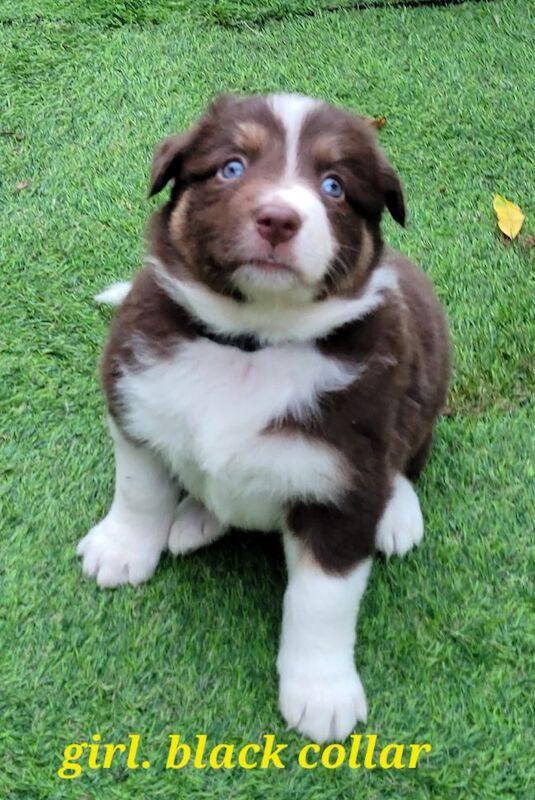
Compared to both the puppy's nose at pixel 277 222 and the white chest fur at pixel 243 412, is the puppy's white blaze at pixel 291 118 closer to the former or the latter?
the puppy's nose at pixel 277 222

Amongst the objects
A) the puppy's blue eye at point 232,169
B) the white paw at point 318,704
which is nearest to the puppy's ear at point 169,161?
the puppy's blue eye at point 232,169

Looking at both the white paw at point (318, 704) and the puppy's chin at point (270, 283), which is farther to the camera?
the white paw at point (318, 704)

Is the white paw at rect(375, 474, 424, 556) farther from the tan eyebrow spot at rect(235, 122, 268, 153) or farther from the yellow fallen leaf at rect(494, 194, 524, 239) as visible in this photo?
the yellow fallen leaf at rect(494, 194, 524, 239)

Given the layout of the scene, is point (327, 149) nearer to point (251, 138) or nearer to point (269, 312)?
point (251, 138)

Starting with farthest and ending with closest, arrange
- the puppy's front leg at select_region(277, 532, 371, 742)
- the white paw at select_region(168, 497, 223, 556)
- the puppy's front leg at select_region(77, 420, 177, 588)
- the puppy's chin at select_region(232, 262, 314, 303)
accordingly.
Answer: the white paw at select_region(168, 497, 223, 556) < the puppy's front leg at select_region(77, 420, 177, 588) < the puppy's front leg at select_region(277, 532, 371, 742) < the puppy's chin at select_region(232, 262, 314, 303)

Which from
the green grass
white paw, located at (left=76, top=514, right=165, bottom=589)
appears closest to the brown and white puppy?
the green grass

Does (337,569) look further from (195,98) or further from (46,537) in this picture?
(195,98)

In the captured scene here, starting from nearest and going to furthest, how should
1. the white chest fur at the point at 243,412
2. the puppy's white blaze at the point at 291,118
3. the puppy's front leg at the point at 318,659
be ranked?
the puppy's white blaze at the point at 291,118
the white chest fur at the point at 243,412
the puppy's front leg at the point at 318,659

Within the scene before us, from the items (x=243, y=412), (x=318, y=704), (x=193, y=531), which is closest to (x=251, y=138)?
(x=243, y=412)
